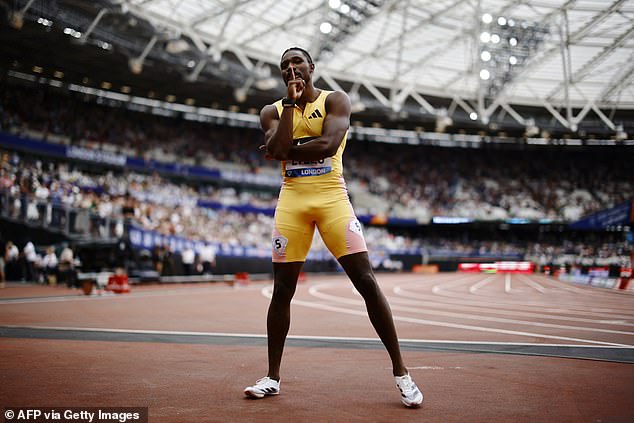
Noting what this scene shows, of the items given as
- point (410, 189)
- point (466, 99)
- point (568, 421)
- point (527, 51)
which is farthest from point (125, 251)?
point (410, 189)

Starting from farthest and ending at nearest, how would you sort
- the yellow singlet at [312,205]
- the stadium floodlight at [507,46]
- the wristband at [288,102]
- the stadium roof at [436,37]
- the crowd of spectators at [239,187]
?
the stadium floodlight at [507,46] → the stadium roof at [436,37] → the crowd of spectators at [239,187] → the yellow singlet at [312,205] → the wristband at [288,102]

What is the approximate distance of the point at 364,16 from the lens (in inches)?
1160

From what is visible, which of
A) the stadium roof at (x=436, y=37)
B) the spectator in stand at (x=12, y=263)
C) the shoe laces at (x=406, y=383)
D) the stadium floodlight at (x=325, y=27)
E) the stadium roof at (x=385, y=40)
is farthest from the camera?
the stadium floodlight at (x=325, y=27)

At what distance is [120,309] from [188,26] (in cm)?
2102

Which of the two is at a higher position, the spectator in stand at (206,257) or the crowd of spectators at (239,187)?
the crowd of spectators at (239,187)

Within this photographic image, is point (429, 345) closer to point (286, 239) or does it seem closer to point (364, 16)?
point (286, 239)

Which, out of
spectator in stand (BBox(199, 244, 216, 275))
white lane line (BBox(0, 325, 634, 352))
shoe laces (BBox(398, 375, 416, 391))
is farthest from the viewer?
spectator in stand (BBox(199, 244, 216, 275))

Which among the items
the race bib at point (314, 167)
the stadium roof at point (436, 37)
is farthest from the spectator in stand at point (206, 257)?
the race bib at point (314, 167)

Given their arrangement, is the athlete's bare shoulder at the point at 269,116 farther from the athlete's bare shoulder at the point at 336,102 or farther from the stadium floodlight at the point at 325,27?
the stadium floodlight at the point at 325,27

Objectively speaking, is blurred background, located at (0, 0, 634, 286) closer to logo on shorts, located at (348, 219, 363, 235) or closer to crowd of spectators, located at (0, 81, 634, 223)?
crowd of spectators, located at (0, 81, 634, 223)

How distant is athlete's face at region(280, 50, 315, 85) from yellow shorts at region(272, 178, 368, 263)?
711 mm

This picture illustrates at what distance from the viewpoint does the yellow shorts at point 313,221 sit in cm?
412

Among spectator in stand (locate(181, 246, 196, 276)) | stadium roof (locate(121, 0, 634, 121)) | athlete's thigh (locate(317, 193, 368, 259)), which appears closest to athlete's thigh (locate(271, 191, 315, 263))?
athlete's thigh (locate(317, 193, 368, 259))

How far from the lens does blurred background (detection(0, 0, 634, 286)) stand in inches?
906
